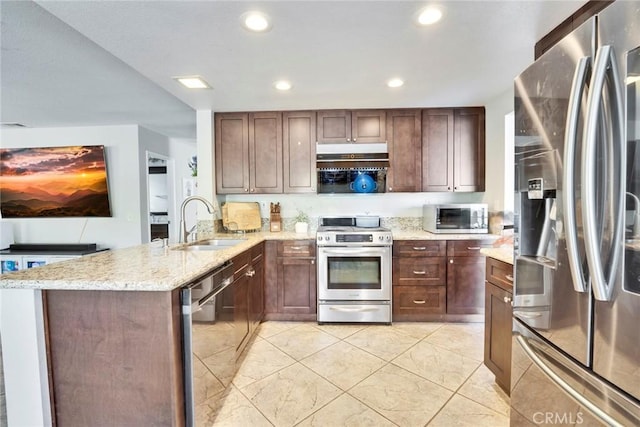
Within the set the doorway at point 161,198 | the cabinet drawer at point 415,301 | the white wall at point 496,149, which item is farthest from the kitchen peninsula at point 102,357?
the doorway at point 161,198

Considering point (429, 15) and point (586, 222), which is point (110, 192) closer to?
point (429, 15)

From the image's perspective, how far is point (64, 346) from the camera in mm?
1222

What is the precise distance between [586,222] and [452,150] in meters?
2.54

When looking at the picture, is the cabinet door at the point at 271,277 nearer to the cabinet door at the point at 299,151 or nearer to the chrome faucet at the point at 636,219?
the cabinet door at the point at 299,151

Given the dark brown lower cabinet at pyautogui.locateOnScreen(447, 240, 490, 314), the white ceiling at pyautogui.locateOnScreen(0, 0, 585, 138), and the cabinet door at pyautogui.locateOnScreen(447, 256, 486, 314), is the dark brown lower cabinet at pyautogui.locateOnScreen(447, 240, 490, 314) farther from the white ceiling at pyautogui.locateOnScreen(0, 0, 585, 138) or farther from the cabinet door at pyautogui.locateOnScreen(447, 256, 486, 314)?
the white ceiling at pyautogui.locateOnScreen(0, 0, 585, 138)

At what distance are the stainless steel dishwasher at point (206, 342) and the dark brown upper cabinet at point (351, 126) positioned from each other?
195 cm

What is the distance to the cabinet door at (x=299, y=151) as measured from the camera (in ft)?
10.2

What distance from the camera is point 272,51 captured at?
1.87 meters

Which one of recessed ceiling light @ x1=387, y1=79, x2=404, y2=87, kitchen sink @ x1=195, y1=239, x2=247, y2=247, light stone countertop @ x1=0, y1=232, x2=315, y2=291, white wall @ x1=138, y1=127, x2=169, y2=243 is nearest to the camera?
light stone countertop @ x1=0, y1=232, x2=315, y2=291

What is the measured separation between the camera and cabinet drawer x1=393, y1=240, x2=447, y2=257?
2770mm

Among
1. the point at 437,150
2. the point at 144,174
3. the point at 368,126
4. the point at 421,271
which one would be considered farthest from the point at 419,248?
the point at 144,174

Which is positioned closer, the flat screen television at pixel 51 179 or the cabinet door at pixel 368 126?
the cabinet door at pixel 368 126

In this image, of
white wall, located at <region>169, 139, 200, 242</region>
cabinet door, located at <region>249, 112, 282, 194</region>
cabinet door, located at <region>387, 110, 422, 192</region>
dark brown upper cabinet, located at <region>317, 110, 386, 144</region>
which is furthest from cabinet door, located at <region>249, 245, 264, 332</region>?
white wall, located at <region>169, 139, 200, 242</region>

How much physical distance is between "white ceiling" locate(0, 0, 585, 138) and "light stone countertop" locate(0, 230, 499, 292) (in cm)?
137
